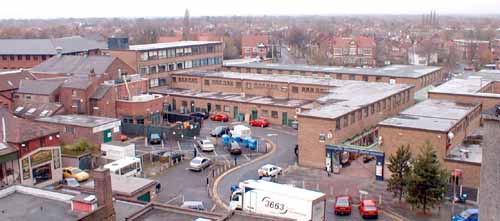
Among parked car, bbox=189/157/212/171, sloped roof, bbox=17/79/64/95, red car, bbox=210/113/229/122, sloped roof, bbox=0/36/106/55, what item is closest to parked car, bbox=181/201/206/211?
parked car, bbox=189/157/212/171

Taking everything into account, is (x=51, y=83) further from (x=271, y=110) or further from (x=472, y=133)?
(x=472, y=133)

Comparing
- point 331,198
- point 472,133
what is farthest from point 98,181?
point 472,133

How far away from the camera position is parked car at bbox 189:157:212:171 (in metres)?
29.9

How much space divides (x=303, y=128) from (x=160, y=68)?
24.6m

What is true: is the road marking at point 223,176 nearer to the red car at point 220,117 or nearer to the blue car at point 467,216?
the red car at point 220,117

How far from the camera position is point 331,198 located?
25.5 m

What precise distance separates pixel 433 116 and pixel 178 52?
1199 inches

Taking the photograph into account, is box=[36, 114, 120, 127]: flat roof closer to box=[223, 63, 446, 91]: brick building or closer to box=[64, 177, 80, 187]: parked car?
box=[64, 177, 80, 187]: parked car

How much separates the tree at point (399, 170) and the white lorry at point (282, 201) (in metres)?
5.04

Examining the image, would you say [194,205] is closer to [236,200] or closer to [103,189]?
[236,200]

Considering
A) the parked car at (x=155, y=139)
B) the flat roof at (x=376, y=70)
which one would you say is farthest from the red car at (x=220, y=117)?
the flat roof at (x=376, y=70)

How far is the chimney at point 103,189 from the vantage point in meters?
15.9

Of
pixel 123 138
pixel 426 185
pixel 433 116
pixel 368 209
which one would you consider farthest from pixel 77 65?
pixel 426 185

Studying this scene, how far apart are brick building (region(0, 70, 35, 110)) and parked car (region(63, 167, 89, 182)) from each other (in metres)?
12.5
